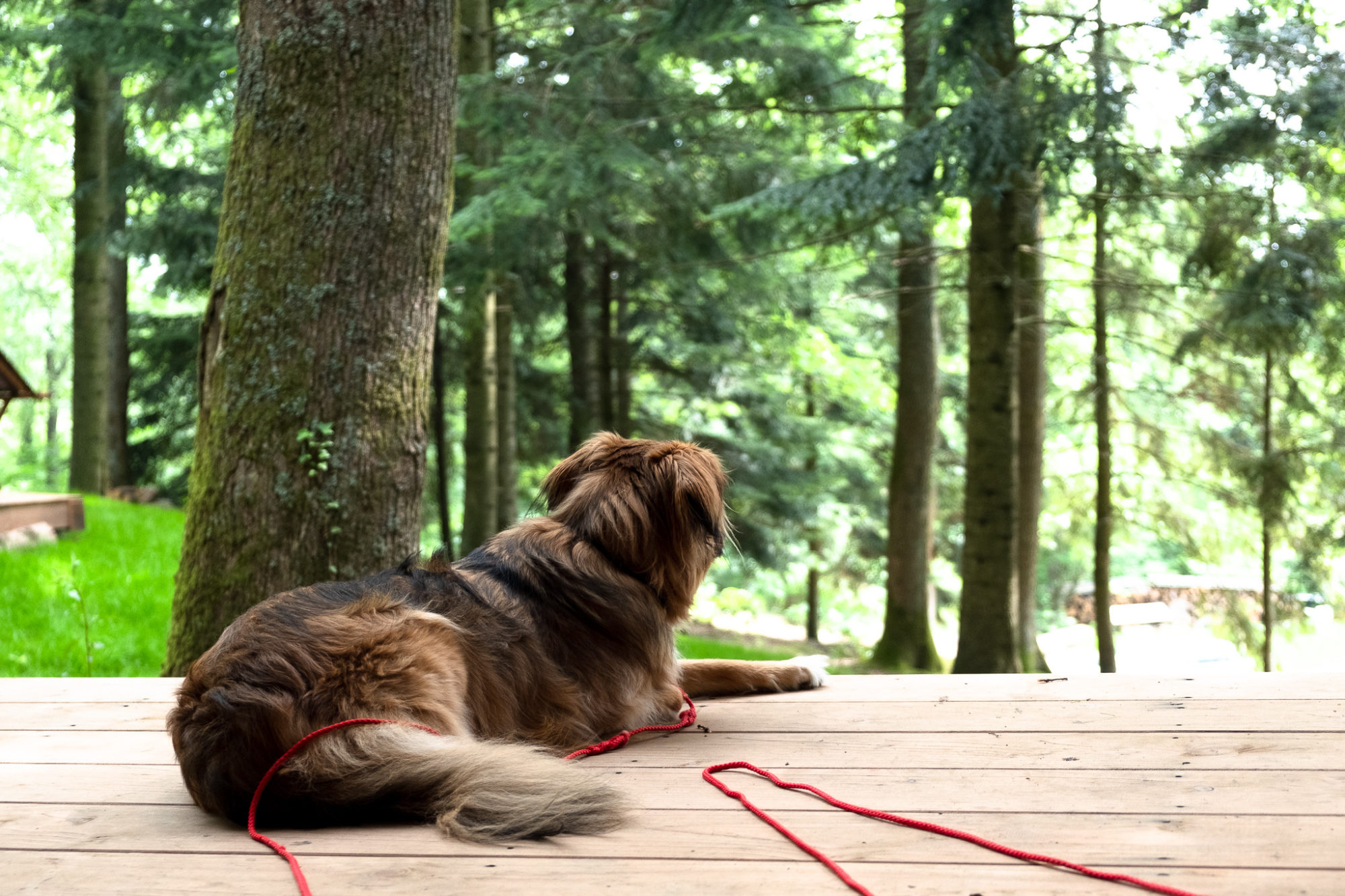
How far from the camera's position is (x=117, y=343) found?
47.9ft

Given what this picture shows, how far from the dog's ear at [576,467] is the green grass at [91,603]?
4.46m

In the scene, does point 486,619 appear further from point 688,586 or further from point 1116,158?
point 1116,158

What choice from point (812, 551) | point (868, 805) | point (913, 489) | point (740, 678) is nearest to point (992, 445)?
point (913, 489)

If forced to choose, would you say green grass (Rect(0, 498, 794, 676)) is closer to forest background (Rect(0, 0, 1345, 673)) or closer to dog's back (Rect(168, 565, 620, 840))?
forest background (Rect(0, 0, 1345, 673))

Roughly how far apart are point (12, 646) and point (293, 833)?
19.1 ft

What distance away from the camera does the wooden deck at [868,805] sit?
6.73 ft

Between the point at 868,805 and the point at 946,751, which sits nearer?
the point at 868,805

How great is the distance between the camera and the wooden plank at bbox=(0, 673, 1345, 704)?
11.6 feet

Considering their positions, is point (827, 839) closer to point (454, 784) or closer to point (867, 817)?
point (867, 817)

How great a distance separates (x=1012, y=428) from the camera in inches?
325

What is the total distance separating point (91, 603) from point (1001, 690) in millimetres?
7072

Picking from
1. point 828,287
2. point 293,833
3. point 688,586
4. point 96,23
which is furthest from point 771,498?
point 293,833

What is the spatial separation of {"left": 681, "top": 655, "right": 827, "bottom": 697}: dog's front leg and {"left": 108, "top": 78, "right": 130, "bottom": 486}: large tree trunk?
40.8ft

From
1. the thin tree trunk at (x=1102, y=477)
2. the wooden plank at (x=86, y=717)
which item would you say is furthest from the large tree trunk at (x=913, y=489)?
the wooden plank at (x=86, y=717)
